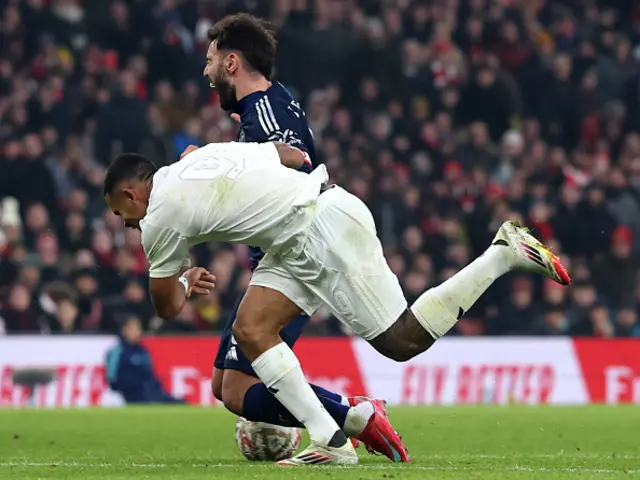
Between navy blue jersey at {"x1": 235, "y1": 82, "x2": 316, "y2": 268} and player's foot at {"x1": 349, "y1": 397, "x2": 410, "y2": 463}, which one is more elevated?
navy blue jersey at {"x1": 235, "y1": 82, "x2": 316, "y2": 268}

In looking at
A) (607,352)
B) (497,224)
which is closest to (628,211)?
(497,224)

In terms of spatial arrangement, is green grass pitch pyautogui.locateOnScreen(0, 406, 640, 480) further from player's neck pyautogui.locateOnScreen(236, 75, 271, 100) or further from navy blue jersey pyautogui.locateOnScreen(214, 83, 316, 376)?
player's neck pyautogui.locateOnScreen(236, 75, 271, 100)

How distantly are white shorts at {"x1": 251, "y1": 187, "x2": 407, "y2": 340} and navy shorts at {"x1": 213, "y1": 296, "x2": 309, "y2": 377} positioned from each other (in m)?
0.53

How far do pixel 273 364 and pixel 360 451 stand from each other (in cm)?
181

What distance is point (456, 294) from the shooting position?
6.91 meters

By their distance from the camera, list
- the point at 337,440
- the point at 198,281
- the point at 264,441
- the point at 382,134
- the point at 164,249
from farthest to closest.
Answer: the point at 382,134
the point at 264,441
the point at 198,281
the point at 337,440
the point at 164,249

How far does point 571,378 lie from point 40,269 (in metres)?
5.55

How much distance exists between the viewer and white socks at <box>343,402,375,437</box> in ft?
23.0

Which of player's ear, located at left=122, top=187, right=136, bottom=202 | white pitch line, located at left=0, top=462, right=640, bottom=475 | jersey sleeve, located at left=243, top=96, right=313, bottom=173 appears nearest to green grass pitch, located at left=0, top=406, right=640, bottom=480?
white pitch line, located at left=0, top=462, right=640, bottom=475

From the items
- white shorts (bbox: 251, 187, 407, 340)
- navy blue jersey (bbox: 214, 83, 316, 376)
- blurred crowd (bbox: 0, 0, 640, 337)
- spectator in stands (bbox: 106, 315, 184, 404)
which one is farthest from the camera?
blurred crowd (bbox: 0, 0, 640, 337)

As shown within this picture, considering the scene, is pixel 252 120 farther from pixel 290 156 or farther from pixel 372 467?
pixel 372 467

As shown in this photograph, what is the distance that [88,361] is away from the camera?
1415 centimetres

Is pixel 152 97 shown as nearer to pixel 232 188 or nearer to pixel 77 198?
pixel 77 198

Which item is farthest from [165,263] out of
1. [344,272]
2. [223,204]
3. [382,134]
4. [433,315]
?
[382,134]
